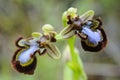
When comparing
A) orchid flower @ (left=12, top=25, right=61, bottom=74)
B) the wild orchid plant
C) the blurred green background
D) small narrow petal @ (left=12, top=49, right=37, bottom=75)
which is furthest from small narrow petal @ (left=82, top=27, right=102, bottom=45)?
the blurred green background

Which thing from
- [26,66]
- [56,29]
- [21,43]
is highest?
[56,29]

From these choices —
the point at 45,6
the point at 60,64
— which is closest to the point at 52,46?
the point at 60,64

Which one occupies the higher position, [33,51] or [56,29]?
[56,29]

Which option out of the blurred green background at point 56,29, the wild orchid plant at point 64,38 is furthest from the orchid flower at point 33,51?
the blurred green background at point 56,29

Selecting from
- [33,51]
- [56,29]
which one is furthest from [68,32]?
[56,29]

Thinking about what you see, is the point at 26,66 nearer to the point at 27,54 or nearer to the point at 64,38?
the point at 27,54

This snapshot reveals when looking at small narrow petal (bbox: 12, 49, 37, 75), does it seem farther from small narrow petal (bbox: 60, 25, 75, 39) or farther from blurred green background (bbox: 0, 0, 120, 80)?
blurred green background (bbox: 0, 0, 120, 80)

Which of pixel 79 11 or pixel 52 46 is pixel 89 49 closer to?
pixel 52 46

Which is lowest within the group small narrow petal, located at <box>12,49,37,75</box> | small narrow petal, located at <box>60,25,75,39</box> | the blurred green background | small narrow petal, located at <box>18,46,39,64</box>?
small narrow petal, located at <box>12,49,37,75</box>
